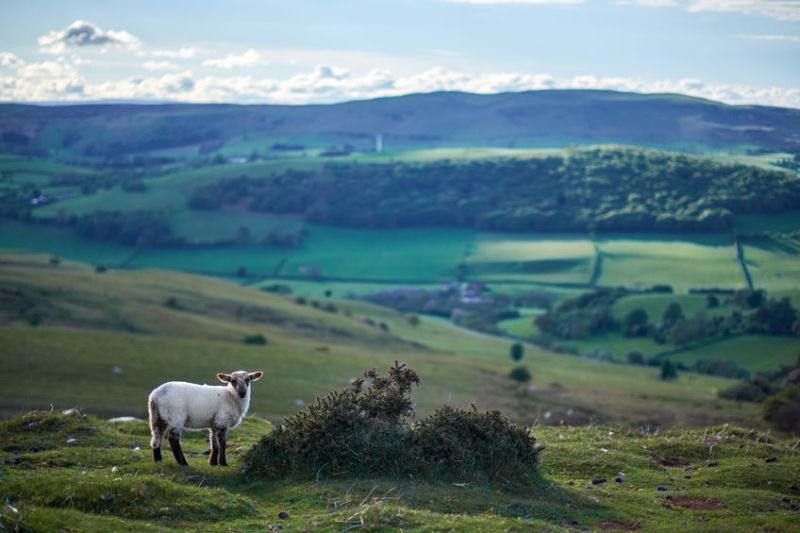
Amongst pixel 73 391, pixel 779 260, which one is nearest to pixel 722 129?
pixel 779 260

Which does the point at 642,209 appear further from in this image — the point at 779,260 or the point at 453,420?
the point at 453,420

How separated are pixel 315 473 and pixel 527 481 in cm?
396

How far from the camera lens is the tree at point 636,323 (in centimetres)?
10700

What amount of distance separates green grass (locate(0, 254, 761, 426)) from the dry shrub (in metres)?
29.7

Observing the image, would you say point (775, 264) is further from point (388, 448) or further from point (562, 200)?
point (562, 200)

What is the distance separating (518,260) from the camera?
148m

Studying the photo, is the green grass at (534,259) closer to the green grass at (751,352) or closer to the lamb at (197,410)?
the green grass at (751,352)

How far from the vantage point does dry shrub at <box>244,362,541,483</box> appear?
1656 cm

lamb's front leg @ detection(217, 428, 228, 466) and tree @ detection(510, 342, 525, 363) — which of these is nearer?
lamb's front leg @ detection(217, 428, 228, 466)

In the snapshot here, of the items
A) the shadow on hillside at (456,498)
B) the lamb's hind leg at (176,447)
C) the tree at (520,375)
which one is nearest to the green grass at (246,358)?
the tree at (520,375)

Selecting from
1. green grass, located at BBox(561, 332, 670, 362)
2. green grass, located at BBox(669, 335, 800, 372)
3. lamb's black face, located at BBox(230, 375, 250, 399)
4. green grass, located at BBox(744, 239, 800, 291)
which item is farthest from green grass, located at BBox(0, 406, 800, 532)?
green grass, located at BBox(561, 332, 670, 362)

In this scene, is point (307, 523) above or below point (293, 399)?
above

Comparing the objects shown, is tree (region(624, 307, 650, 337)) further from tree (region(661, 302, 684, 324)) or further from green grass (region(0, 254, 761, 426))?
green grass (region(0, 254, 761, 426))

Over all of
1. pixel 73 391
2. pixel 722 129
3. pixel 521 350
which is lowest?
pixel 521 350
